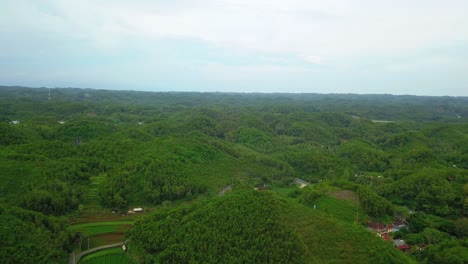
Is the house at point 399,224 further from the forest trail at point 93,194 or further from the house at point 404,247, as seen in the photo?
the forest trail at point 93,194

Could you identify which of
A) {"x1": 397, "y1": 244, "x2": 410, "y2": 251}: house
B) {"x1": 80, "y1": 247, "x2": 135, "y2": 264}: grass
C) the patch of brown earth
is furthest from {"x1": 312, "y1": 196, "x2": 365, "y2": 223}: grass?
{"x1": 80, "y1": 247, "x2": 135, "y2": 264}: grass

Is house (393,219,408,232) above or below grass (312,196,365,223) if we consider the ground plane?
below

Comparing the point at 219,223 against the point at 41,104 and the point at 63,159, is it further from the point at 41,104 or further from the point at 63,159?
the point at 41,104

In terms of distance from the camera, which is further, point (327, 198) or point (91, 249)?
point (327, 198)

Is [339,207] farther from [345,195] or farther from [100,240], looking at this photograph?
[100,240]

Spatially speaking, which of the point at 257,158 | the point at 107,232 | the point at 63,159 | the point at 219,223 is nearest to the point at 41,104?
the point at 63,159

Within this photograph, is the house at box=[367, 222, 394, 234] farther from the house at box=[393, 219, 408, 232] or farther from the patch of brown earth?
the patch of brown earth
